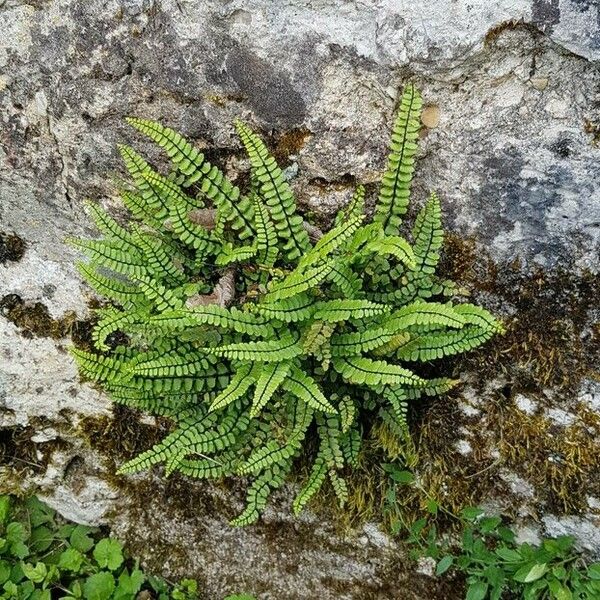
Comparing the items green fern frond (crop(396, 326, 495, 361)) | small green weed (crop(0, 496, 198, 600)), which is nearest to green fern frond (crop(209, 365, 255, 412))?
green fern frond (crop(396, 326, 495, 361))

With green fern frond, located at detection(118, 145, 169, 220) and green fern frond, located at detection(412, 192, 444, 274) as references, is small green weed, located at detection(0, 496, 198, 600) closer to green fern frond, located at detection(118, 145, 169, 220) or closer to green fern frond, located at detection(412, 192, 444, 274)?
green fern frond, located at detection(118, 145, 169, 220)

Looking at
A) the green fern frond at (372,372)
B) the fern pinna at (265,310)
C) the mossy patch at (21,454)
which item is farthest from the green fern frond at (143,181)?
the mossy patch at (21,454)

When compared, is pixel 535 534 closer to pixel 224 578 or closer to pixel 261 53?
pixel 224 578

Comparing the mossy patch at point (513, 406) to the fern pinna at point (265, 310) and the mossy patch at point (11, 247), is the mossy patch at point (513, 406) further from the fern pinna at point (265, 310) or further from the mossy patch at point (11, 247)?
the mossy patch at point (11, 247)

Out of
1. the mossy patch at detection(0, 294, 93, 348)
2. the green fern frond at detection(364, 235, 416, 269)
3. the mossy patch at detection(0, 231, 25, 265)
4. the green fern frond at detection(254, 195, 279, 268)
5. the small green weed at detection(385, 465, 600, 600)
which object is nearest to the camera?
the green fern frond at detection(364, 235, 416, 269)

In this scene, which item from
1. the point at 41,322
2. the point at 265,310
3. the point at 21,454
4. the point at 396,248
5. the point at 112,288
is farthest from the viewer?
the point at 21,454

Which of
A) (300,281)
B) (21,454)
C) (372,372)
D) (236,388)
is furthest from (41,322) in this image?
(372,372)

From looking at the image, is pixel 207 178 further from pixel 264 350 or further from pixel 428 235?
pixel 428 235
